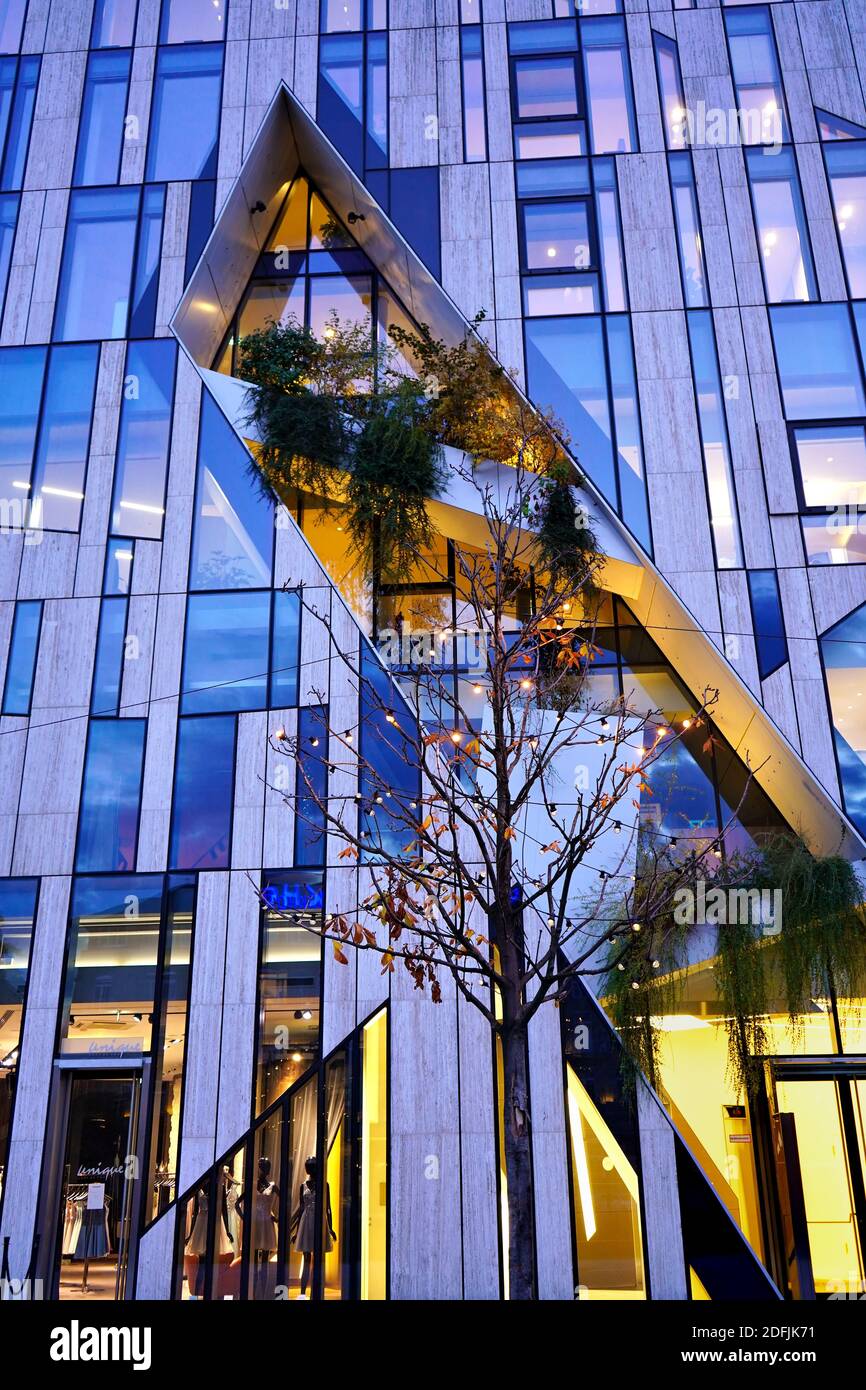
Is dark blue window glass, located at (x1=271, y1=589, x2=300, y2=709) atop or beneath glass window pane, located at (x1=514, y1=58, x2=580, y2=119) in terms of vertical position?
beneath

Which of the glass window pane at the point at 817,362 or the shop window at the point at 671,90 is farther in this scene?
the shop window at the point at 671,90

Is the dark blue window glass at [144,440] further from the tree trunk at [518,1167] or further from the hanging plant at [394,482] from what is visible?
the tree trunk at [518,1167]

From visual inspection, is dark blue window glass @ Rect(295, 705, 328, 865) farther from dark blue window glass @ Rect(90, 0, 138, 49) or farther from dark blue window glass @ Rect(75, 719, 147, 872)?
dark blue window glass @ Rect(90, 0, 138, 49)

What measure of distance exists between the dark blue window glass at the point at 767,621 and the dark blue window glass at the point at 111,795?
779 cm

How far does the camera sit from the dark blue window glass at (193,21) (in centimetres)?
1644

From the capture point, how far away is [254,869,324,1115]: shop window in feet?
40.0

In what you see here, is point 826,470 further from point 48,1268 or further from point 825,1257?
point 48,1268

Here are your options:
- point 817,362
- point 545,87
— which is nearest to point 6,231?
point 545,87

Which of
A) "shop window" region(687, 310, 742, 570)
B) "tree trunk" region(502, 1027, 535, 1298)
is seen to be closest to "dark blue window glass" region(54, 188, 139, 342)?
"shop window" region(687, 310, 742, 570)

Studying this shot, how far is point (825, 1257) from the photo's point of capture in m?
11.7

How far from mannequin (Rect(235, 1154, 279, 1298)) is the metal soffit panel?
744 centimetres

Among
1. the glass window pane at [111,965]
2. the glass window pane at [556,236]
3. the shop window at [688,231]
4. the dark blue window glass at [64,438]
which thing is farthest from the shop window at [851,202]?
the glass window pane at [111,965]

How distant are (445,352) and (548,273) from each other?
5.93 feet

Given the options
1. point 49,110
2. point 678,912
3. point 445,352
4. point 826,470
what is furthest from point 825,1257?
point 49,110
